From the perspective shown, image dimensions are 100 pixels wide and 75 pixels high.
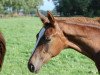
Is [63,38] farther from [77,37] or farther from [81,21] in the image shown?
[81,21]

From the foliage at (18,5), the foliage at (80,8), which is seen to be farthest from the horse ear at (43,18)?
the foliage at (18,5)

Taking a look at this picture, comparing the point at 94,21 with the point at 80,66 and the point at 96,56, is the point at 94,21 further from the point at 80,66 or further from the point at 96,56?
Answer: the point at 80,66

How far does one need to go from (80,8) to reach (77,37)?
4596cm

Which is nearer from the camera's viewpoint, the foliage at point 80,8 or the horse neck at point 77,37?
the horse neck at point 77,37

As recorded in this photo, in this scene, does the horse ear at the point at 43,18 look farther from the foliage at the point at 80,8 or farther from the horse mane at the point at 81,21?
the foliage at the point at 80,8

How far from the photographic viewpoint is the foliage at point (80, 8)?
167 ft

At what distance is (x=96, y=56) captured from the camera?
5.87 m

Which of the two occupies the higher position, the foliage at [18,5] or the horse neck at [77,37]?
the horse neck at [77,37]

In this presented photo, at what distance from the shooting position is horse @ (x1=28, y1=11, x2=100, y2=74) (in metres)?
5.62

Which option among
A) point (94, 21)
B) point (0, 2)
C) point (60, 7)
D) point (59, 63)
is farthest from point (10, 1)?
point (94, 21)

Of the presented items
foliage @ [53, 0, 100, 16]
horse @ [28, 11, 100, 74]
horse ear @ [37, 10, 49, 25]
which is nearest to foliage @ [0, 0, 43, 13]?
foliage @ [53, 0, 100, 16]

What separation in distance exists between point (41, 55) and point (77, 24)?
0.86 metres

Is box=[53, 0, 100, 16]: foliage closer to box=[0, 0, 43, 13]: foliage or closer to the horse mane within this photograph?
box=[0, 0, 43, 13]: foliage

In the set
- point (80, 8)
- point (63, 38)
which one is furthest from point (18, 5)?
point (63, 38)
